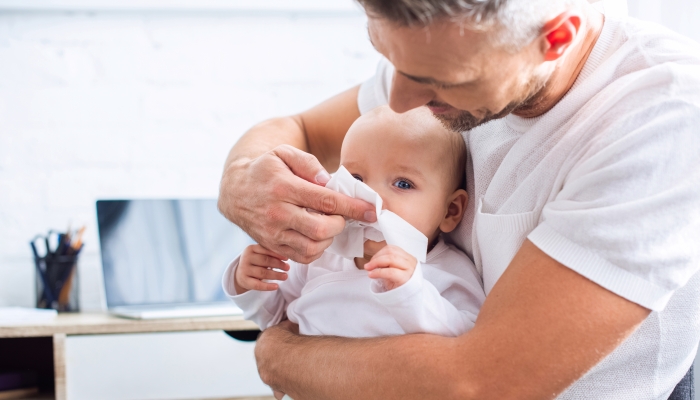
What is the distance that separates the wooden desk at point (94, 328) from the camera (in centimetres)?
168

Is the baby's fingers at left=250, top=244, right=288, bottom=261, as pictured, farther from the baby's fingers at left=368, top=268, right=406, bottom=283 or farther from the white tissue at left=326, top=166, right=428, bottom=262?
the baby's fingers at left=368, top=268, right=406, bottom=283

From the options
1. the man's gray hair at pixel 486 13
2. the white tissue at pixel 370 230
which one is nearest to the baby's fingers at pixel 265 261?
the white tissue at pixel 370 230

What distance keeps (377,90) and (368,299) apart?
0.52 m

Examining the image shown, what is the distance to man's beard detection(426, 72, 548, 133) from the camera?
0.94 m

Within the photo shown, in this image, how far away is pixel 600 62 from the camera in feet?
3.17

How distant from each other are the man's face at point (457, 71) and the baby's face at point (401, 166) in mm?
122

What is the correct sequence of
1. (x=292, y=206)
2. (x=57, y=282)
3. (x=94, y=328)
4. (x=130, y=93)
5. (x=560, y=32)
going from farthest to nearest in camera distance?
1. (x=130, y=93)
2. (x=57, y=282)
3. (x=94, y=328)
4. (x=292, y=206)
5. (x=560, y=32)

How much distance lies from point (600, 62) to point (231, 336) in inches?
48.5

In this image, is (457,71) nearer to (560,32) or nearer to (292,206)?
(560,32)

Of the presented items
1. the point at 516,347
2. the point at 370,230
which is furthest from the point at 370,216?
the point at 516,347

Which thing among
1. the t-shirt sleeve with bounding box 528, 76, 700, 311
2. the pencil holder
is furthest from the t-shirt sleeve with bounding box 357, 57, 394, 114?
the pencil holder

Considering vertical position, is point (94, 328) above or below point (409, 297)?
below

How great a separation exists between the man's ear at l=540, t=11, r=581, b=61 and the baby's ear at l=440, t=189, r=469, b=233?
13.5 inches

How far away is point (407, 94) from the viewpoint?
92cm
